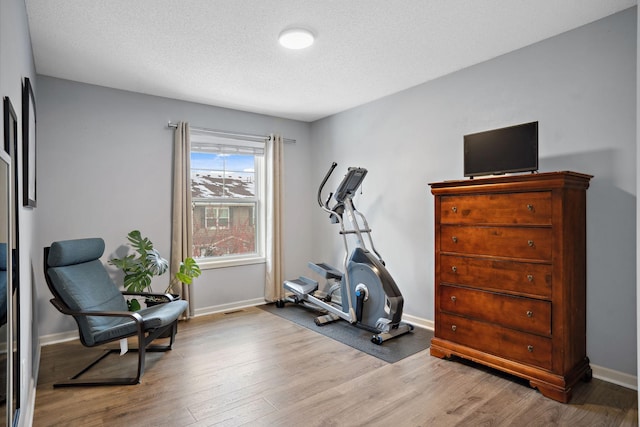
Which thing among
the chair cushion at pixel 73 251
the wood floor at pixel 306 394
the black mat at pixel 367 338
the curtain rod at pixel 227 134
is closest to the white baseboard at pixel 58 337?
the wood floor at pixel 306 394

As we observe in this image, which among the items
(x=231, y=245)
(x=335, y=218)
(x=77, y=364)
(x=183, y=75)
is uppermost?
(x=183, y=75)

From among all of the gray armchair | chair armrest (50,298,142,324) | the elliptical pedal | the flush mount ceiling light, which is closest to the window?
the elliptical pedal

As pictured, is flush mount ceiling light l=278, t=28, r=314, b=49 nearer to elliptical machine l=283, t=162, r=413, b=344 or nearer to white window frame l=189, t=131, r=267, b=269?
elliptical machine l=283, t=162, r=413, b=344

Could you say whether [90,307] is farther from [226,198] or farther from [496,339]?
[496,339]

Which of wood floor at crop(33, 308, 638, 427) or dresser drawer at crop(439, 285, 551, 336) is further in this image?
dresser drawer at crop(439, 285, 551, 336)

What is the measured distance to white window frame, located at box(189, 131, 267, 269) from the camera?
443cm

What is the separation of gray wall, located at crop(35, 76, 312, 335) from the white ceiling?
0.23 metres

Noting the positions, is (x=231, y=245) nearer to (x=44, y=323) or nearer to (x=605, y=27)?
(x=44, y=323)

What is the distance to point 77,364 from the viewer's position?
294 centimetres

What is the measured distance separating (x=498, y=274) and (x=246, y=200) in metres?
3.20

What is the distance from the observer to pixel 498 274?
2.66 m

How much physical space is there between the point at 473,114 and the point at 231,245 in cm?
318

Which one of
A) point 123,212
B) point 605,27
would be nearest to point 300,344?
point 123,212

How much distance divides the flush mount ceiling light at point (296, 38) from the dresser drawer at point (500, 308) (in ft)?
7.19
